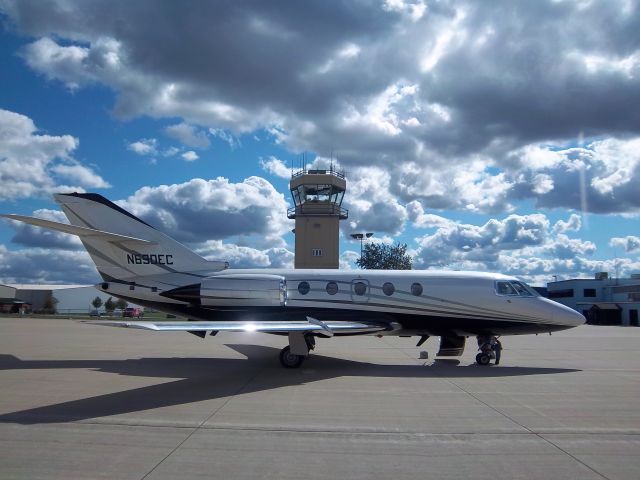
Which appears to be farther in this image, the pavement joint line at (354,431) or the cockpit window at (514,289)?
the cockpit window at (514,289)

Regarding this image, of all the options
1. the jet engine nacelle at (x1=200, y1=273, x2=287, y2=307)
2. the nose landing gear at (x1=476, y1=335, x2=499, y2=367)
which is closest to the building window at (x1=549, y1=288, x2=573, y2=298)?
the nose landing gear at (x1=476, y1=335, x2=499, y2=367)

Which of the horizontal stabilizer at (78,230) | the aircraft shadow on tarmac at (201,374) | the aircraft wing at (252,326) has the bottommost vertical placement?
the aircraft shadow on tarmac at (201,374)

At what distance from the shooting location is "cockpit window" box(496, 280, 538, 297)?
1670cm

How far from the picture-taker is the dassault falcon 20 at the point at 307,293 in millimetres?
16438

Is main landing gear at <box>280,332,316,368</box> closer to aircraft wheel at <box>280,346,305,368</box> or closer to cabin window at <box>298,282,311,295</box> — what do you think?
aircraft wheel at <box>280,346,305,368</box>

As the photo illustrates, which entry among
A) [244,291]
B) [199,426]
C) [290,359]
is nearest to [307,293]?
[244,291]

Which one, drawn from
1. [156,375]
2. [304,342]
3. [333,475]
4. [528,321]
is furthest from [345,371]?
[333,475]

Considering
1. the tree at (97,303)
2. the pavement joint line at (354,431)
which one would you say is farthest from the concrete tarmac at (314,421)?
the tree at (97,303)

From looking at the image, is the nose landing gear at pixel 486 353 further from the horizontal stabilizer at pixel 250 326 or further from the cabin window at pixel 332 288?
the cabin window at pixel 332 288

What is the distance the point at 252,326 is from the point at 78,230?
24.0 feet

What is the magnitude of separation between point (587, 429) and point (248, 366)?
→ 31.7 ft

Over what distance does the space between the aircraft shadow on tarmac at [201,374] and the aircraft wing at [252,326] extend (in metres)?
1.14

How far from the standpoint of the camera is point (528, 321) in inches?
643

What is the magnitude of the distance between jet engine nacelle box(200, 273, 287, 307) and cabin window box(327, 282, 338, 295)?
4.60 feet
